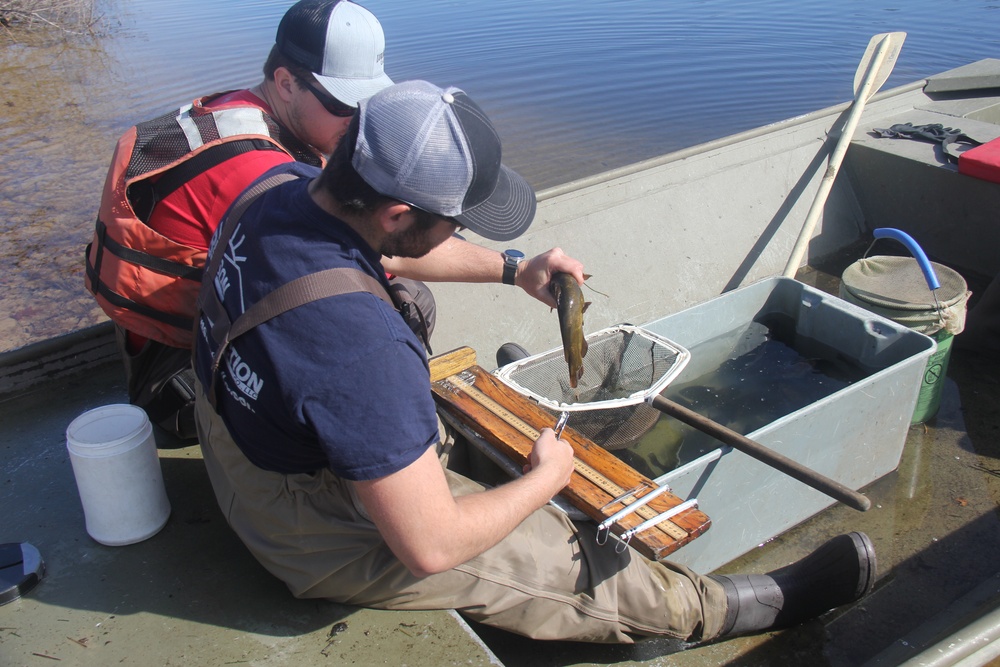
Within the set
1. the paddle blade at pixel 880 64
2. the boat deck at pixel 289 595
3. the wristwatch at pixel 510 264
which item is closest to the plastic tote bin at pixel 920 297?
the boat deck at pixel 289 595

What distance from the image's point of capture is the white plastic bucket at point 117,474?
2428 mm

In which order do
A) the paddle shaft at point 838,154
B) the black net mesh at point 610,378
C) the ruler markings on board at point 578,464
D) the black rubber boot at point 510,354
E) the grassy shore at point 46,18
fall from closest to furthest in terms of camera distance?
the ruler markings on board at point 578,464, the black net mesh at point 610,378, the black rubber boot at point 510,354, the paddle shaft at point 838,154, the grassy shore at point 46,18

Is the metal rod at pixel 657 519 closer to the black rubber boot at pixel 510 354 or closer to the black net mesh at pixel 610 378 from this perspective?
the black net mesh at pixel 610 378

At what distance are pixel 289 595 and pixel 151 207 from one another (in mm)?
1348

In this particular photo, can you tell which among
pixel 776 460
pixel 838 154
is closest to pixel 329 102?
pixel 776 460

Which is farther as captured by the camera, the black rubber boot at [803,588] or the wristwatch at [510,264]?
the wristwatch at [510,264]

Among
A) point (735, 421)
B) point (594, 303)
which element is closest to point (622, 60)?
point (594, 303)

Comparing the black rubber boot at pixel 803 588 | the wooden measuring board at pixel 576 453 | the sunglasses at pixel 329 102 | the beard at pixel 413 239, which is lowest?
the black rubber boot at pixel 803 588

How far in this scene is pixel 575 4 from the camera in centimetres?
1645

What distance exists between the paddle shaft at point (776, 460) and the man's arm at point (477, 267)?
2.02 ft

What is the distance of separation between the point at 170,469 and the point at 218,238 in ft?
4.20

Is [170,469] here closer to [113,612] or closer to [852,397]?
[113,612]

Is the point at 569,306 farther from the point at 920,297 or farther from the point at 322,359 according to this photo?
the point at 920,297

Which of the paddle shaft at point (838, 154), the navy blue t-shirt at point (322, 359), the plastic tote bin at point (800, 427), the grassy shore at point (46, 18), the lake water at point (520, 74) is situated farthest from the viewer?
the grassy shore at point (46, 18)
